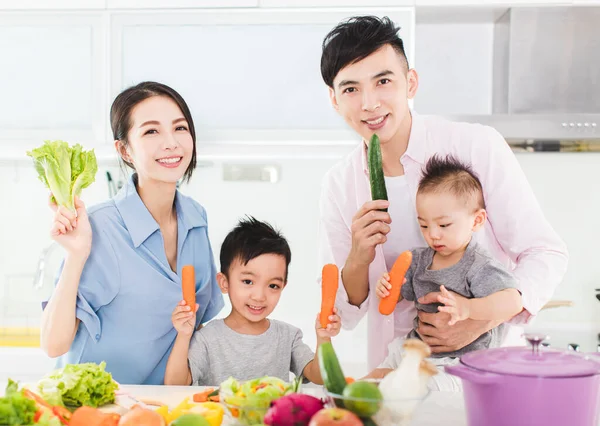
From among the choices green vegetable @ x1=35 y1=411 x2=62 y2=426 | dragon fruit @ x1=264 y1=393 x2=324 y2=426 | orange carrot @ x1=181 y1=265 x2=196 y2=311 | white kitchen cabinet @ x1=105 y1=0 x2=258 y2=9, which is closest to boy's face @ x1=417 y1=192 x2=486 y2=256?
orange carrot @ x1=181 y1=265 x2=196 y2=311

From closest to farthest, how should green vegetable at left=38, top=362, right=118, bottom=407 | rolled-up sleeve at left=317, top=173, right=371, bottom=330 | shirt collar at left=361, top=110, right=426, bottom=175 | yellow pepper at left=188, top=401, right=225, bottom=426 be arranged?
1. yellow pepper at left=188, top=401, right=225, bottom=426
2. green vegetable at left=38, top=362, right=118, bottom=407
3. shirt collar at left=361, top=110, right=426, bottom=175
4. rolled-up sleeve at left=317, top=173, right=371, bottom=330

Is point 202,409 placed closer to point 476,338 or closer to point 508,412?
point 508,412

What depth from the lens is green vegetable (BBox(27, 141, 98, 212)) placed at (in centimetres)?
162

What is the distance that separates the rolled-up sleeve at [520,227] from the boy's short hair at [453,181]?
0.26 feet

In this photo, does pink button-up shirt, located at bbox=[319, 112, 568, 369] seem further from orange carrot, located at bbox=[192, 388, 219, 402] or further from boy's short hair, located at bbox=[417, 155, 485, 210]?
orange carrot, located at bbox=[192, 388, 219, 402]

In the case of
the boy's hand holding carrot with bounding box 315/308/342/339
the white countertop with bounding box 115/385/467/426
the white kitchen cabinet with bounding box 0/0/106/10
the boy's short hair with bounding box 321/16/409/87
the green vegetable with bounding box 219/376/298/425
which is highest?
the white kitchen cabinet with bounding box 0/0/106/10

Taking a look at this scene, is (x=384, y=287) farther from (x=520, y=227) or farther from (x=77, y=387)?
(x=77, y=387)

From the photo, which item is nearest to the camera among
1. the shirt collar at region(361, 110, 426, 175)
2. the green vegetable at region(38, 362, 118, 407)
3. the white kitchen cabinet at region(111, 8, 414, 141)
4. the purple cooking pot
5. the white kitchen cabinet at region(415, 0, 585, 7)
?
the purple cooking pot

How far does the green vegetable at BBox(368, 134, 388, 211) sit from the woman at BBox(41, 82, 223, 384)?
18.9 inches

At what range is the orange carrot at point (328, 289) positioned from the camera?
153 centimetres

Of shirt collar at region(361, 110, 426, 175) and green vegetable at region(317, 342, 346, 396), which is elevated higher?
shirt collar at region(361, 110, 426, 175)

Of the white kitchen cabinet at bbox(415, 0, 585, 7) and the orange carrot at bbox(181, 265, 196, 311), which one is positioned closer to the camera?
the orange carrot at bbox(181, 265, 196, 311)

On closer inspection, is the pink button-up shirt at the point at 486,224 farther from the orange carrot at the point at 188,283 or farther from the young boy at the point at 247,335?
the orange carrot at the point at 188,283

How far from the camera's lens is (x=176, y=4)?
2.81 m
